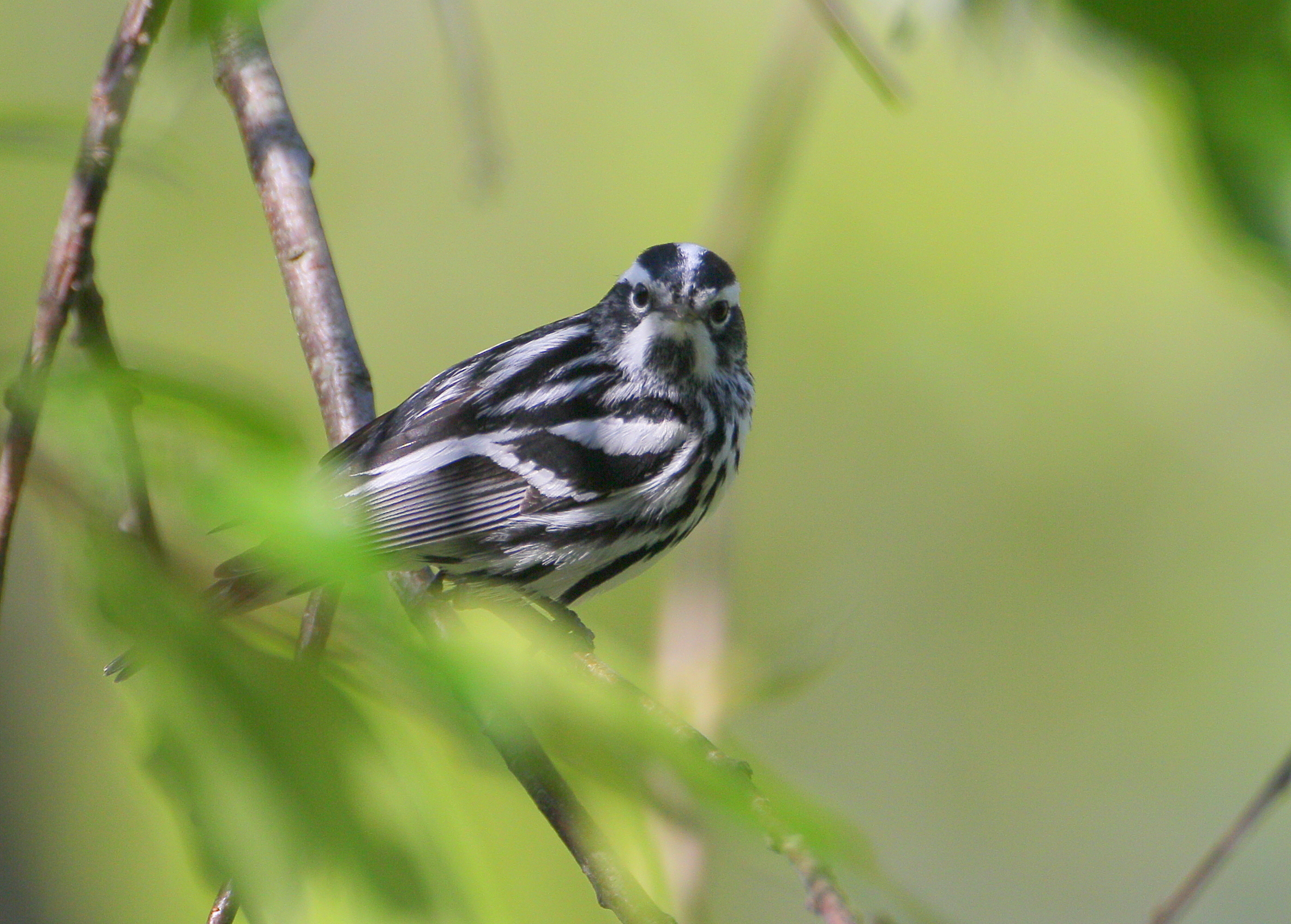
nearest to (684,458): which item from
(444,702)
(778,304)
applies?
(444,702)

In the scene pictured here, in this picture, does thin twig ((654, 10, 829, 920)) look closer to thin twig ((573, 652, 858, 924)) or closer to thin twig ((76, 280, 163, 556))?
thin twig ((573, 652, 858, 924))

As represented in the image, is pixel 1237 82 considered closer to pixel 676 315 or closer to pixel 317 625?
pixel 317 625

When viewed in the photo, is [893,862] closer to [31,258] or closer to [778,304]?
[778,304]

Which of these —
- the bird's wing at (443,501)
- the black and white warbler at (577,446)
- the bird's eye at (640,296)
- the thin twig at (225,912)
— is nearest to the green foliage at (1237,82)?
the thin twig at (225,912)

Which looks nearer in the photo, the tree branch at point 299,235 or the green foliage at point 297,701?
the green foliage at point 297,701

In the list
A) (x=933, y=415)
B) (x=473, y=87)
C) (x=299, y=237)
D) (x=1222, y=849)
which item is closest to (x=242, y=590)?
(x=1222, y=849)

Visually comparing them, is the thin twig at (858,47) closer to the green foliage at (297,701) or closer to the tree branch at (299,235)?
the green foliage at (297,701)
